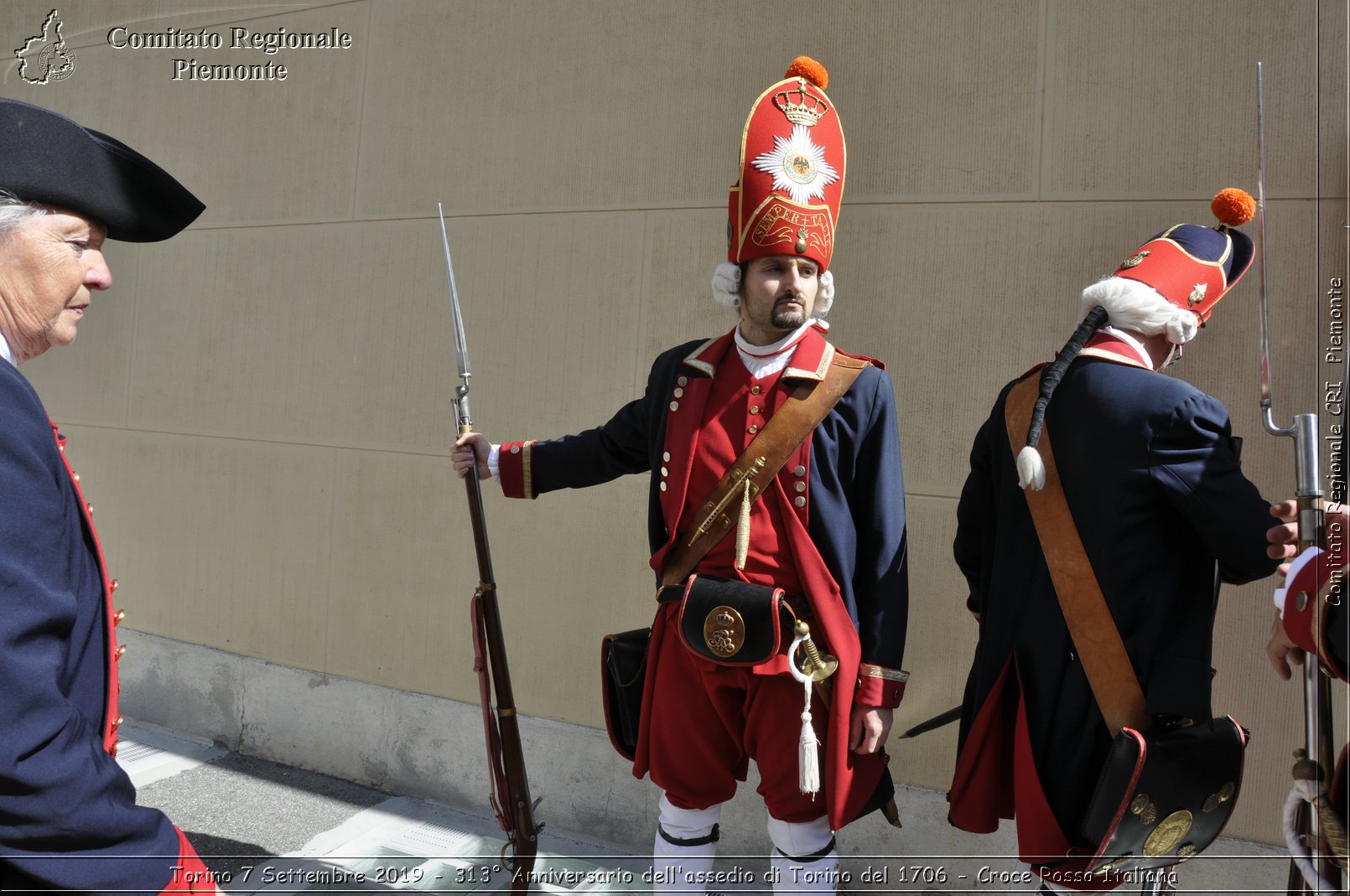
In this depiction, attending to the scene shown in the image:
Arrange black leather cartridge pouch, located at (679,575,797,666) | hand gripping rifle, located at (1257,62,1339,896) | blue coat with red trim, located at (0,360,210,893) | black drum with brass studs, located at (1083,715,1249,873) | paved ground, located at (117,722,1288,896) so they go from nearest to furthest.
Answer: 1. blue coat with red trim, located at (0,360,210,893)
2. hand gripping rifle, located at (1257,62,1339,896)
3. black drum with brass studs, located at (1083,715,1249,873)
4. black leather cartridge pouch, located at (679,575,797,666)
5. paved ground, located at (117,722,1288,896)

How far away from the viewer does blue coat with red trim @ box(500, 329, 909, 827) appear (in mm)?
2264

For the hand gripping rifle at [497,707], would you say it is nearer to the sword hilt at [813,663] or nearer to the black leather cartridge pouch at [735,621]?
the black leather cartridge pouch at [735,621]

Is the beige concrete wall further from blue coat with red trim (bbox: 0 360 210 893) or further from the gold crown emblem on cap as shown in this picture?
blue coat with red trim (bbox: 0 360 210 893)

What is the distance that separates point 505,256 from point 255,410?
1.35 m

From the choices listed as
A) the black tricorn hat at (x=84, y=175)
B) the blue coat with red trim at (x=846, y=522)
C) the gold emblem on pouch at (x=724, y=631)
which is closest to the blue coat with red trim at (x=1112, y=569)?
the blue coat with red trim at (x=846, y=522)

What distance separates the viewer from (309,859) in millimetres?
3270

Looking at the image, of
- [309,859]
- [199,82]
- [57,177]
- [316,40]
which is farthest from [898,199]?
[199,82]

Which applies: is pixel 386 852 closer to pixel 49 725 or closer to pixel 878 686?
pixel 878 686

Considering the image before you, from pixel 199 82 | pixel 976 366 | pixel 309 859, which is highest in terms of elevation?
pixel 199 82

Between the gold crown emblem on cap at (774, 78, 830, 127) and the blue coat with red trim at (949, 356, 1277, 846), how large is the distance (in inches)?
32.0

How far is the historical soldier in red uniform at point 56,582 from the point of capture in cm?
125

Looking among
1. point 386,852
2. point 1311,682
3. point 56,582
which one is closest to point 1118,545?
point 1311,682

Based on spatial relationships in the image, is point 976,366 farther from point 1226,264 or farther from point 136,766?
point 136,766

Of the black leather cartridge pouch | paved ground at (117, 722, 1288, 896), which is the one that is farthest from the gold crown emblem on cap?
paved ground at (117, 722, 1288, 896)
